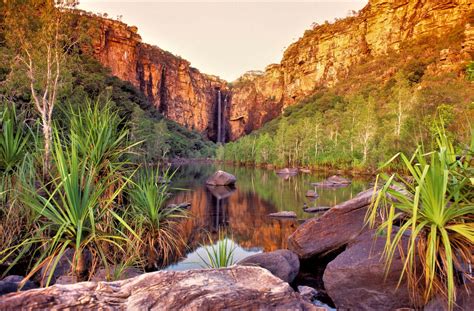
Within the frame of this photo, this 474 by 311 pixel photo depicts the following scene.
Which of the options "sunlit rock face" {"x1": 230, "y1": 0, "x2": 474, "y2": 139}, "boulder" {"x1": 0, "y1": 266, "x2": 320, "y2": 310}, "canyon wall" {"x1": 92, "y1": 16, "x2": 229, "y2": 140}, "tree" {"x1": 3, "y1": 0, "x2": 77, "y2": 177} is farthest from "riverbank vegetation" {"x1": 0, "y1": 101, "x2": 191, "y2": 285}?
"canyon wall" {"x1": 92, "y1": 16, "x2": 229, "y2": 140}

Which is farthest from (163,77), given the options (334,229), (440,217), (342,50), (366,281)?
(440,217)

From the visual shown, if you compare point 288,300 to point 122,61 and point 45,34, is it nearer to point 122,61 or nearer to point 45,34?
point 45,34

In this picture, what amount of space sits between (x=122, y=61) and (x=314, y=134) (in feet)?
270

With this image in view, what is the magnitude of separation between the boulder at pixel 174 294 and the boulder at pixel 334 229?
16.4 ft

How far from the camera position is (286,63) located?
12775 cm

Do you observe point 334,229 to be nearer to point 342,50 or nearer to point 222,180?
point 222,180

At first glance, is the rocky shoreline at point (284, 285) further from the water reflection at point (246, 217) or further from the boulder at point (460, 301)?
the water reflection at point (246, 217)

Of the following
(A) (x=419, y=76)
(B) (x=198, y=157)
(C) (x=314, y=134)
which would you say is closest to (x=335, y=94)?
(A) (x=419, y=76)

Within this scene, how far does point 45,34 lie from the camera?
1133 centimetres

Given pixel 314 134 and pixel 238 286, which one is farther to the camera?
pixel 314 134

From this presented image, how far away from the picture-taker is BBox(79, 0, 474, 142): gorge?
64.9 meters

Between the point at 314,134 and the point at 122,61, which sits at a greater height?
the point at 122,61

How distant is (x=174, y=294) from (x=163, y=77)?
13360 centimetres

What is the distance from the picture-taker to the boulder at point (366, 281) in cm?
456
